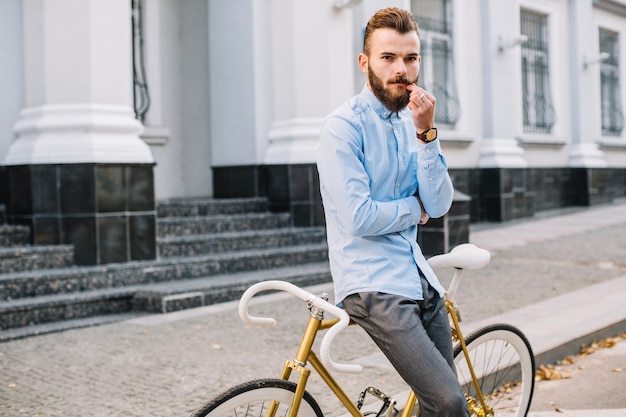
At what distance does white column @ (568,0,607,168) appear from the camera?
17828 millimetres

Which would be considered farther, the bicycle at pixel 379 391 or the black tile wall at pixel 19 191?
the black tile wall at pixel 19 191

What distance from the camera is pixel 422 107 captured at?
237cm

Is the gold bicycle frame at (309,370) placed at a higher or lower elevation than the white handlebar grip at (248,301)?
lower

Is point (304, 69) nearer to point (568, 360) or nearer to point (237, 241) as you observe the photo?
point (237, 241)

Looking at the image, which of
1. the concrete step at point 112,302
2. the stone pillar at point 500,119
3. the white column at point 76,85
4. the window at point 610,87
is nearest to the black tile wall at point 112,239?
the concrete step at point 112,302

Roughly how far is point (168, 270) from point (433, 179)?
5583mm

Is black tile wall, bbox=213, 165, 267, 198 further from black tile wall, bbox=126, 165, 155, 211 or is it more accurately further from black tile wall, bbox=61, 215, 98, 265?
black tile wall, bbox=61, 215, 98, 265

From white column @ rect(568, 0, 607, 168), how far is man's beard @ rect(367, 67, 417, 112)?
16.4 m

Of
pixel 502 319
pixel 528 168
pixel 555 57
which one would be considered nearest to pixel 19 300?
pixel 502 319

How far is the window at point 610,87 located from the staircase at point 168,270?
13.1 m

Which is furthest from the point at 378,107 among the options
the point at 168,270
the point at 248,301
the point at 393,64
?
the point at 168,270

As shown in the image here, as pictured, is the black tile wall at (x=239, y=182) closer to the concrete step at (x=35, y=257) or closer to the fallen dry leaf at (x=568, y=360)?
the concrete step at (x=35, y=257)

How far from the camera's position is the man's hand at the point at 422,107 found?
93.3 inches

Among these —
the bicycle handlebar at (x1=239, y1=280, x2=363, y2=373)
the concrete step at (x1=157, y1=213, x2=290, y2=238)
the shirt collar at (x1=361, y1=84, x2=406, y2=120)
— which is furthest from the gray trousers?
the concrete step at (x1=157, y1=213, x2=290, y2=238)
